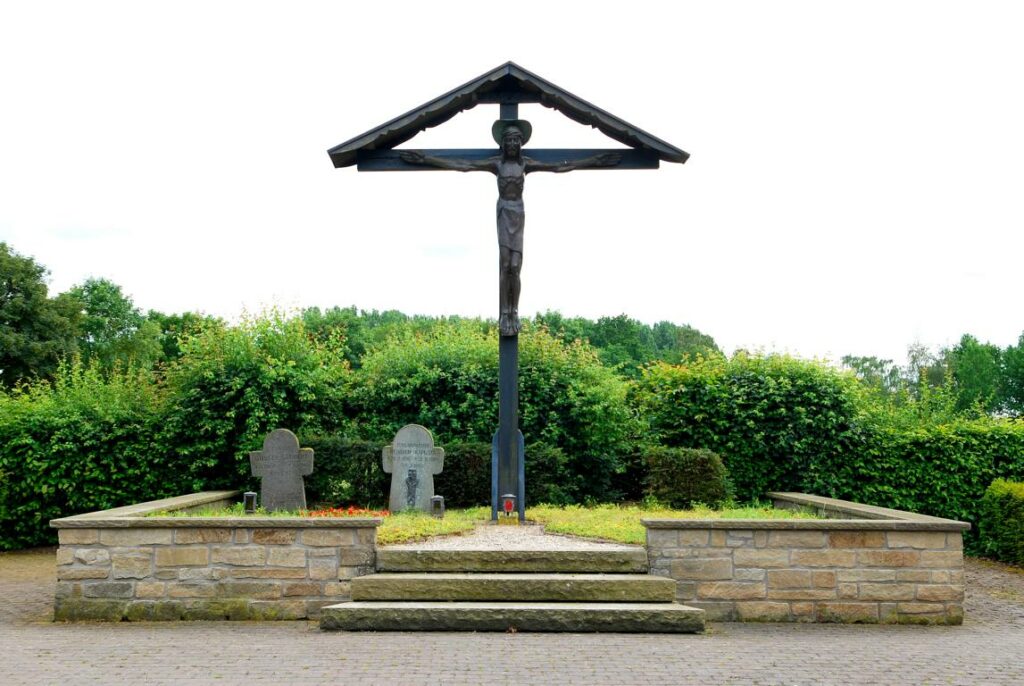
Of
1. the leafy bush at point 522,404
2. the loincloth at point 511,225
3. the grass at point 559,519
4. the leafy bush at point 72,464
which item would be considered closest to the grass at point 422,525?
the grass at point 559,519

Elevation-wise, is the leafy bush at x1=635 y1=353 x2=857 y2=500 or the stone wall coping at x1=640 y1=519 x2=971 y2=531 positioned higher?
the leafy bush at x1=635 y1=353 x2=857 y2=500

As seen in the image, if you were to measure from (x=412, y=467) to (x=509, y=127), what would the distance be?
484 centimetres

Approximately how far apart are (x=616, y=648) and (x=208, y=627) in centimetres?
359

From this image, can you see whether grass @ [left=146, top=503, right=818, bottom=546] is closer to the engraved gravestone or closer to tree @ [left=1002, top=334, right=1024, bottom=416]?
the engraved gravestone

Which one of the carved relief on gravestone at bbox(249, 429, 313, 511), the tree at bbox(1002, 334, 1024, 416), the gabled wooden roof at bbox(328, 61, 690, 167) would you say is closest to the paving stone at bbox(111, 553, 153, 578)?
the carved relief on gravestone at bbox(249, 429, 313, 511)

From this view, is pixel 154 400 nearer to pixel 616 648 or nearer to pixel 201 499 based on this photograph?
pixel 201 499

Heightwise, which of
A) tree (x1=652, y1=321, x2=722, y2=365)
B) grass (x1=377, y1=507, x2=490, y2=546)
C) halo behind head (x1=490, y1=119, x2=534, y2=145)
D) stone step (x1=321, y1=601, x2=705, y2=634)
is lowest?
stone step (x1=321, y1=601, x2=705, y2=634)

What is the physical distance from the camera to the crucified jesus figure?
10.4 metres

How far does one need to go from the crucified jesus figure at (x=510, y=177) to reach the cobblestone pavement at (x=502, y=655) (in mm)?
4367

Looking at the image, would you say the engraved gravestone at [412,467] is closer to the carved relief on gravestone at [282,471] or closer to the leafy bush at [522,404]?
the carved relief on gravestone at [282,471]

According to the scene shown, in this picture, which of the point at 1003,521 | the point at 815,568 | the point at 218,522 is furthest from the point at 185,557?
the point at 1003,521

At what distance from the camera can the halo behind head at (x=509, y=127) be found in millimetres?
10516

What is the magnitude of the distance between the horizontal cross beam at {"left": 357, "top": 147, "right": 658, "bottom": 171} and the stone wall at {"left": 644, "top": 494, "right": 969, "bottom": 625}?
4498mm

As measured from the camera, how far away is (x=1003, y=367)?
4697 centimetres
